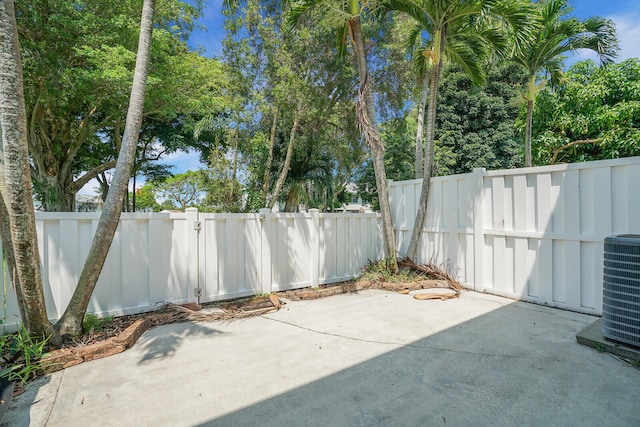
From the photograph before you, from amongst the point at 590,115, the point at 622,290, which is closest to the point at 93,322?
the point at 622,290

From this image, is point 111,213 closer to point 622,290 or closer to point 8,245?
point 8,245

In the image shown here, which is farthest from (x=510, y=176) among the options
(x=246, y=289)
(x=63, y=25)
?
(x=63, y=25)

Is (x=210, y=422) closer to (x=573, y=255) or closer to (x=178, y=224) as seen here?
(x=178, y=224)

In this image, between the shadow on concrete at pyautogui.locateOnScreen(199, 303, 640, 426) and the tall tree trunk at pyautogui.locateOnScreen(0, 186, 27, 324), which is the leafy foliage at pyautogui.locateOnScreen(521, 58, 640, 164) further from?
A: the tall tree trunk at pyautogui.locateOnScreen(0, 186, 27, 324)

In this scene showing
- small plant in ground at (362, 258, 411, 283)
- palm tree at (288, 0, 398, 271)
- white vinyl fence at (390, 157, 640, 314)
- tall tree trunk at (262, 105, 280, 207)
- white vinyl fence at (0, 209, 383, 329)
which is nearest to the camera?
white vinyl fence at (0, 209, 383, 329)

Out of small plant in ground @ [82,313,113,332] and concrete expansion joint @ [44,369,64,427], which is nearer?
concrete expansion joint @ [44,369,64,427]

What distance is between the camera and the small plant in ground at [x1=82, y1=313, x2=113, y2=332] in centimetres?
338

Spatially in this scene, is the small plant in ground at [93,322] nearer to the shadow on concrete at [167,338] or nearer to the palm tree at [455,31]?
the shadow on concrete at [167,338]

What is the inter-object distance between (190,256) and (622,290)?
4771 mm

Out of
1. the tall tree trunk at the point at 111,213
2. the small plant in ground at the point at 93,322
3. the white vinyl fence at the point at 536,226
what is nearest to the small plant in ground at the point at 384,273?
the white vinyl fence at the point at 536,226

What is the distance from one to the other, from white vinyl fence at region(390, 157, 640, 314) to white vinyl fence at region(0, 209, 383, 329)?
189 cm

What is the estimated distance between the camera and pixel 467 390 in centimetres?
240

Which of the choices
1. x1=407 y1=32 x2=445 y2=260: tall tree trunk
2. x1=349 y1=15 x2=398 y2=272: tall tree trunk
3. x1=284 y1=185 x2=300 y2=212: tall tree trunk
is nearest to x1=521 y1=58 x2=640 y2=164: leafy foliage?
x1=407 y1=32 x2=445 y2=260: tall tree trunk

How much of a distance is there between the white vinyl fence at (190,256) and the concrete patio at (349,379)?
72cm
